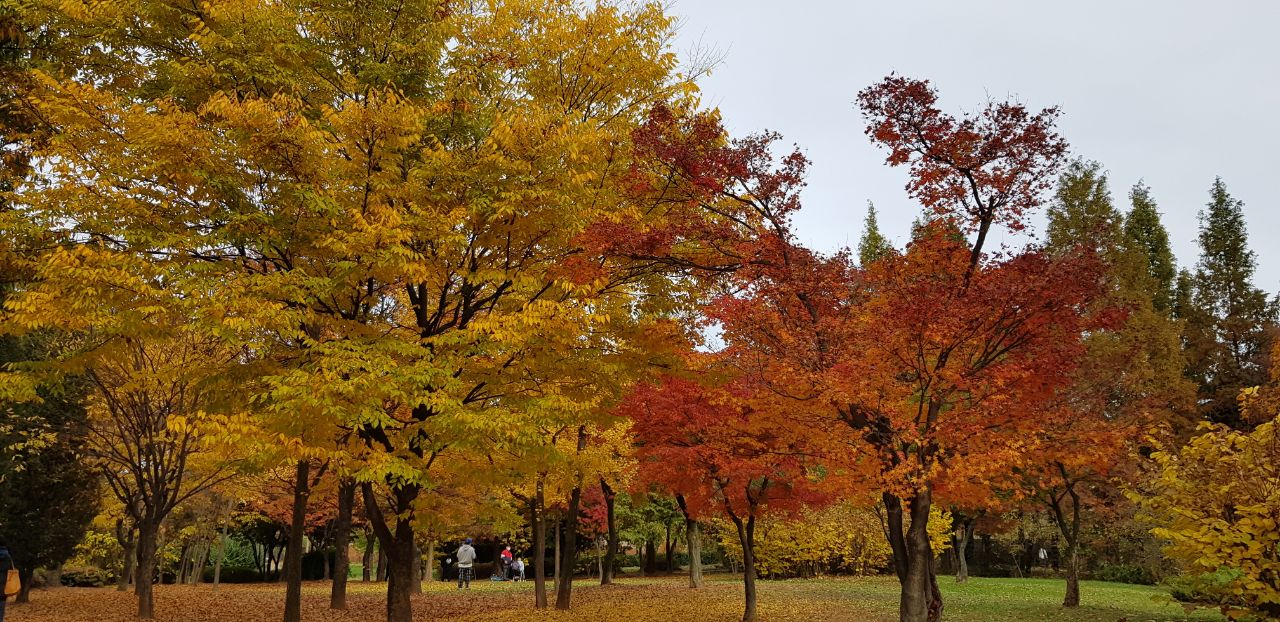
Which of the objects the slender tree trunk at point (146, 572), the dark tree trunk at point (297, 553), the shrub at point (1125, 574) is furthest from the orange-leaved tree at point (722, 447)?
the shrub at point (1125, 574)

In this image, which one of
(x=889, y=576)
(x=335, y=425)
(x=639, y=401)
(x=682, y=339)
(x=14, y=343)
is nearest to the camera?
(x=335, y=425)

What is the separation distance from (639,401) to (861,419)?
5.35 metres

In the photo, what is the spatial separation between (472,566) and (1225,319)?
Result: 42.1 meters

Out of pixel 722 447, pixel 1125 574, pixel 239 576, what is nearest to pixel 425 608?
pixel 722 447

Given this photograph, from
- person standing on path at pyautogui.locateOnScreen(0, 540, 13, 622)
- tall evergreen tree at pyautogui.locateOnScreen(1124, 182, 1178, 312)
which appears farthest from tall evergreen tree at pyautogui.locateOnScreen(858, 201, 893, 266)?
person standing on path at pyautogui.locateOnScreen(0, 540, 13, 622)

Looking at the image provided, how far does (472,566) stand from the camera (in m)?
34.3

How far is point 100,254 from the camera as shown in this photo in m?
8.58

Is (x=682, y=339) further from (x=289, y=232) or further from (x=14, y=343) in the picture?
(x=14, y=343)

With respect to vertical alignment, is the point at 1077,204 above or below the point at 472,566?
above

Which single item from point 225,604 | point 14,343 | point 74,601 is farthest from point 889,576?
point 14,343

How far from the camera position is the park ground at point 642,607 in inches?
656

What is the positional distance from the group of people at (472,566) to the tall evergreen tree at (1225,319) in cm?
3451

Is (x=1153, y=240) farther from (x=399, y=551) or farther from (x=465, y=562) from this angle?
(x=399, y=551)

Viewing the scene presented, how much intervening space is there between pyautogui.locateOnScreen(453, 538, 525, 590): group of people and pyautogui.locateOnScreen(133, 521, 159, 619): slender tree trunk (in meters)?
13.2
